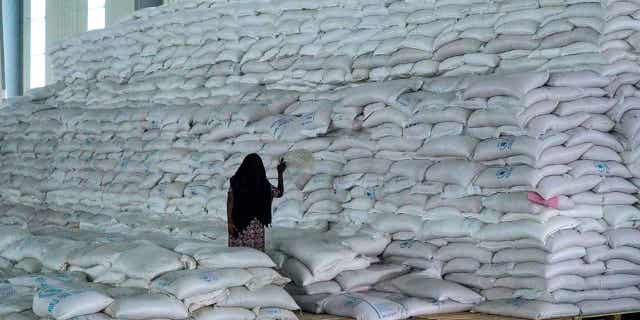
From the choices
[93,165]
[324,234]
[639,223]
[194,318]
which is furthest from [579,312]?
[93,165]

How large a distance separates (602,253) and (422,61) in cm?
152

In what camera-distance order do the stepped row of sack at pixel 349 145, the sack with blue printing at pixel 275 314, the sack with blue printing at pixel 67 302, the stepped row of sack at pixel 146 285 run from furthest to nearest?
the stepped row of sack at pixel 349 145
the sack with blue printing at pixel 275 314
the stepped row of sack at pixel 146 285
the sack with blue printing at pixel 67 302

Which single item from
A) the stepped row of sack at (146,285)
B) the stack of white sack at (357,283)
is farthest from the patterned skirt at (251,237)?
the stepped row of sack at (146,285)

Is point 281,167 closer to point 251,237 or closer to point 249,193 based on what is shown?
point 249,193

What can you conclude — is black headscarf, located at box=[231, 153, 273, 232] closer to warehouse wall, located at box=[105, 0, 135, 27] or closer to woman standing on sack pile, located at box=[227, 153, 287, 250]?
woman standing on sack pile, located at box=[227, 153, 287, 250]

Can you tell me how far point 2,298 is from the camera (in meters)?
3.72

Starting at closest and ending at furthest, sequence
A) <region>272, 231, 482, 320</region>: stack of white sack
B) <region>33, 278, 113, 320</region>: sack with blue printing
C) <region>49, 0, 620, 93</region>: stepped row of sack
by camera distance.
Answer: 1. <region>33, 278, 113, 320</region>: sack with blue printing
2. <region>272, 231, 482, 320</region>: stack of white sack
3. <region>49, 0, 620, 93</region>: stepped row of sack

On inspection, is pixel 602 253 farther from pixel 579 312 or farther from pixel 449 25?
pixel 449 25

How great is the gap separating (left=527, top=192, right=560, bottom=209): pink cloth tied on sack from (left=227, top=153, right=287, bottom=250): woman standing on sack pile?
1440 mm

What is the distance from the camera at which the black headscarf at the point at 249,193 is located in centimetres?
450

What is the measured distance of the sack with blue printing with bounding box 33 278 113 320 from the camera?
130 inches

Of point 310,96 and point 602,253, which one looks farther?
point 310,96

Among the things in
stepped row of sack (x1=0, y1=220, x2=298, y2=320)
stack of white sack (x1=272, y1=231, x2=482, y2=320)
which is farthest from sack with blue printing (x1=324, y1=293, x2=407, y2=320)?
stepped row of sack (x1=0, y1=220, x2=298, y2=320)

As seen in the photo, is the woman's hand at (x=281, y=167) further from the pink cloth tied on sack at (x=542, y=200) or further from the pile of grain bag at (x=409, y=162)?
the pink cloth tied on sack at (x=542, y=200)
